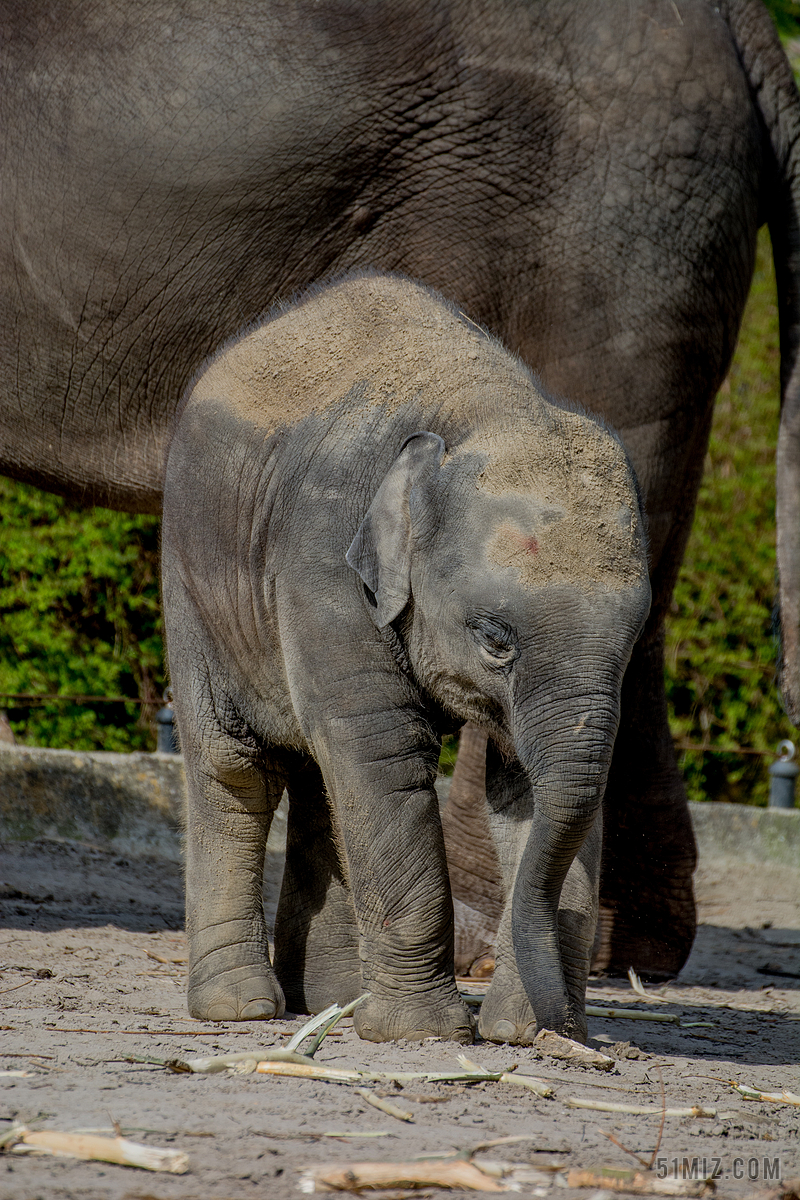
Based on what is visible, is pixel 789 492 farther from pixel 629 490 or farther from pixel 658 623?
pixel 629 490

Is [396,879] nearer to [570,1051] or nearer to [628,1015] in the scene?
[570,1051]

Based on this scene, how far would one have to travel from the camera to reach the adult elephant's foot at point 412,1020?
131 inches

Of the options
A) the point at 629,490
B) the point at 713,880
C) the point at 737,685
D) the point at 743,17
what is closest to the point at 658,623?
the point at 629,490

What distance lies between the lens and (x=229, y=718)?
3857mm

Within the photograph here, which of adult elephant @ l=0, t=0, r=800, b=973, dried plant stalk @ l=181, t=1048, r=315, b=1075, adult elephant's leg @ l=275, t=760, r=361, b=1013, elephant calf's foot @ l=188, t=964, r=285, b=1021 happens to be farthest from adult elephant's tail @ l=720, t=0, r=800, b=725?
dried plant stalk @ l=181, t=1048, r=315, b=1075

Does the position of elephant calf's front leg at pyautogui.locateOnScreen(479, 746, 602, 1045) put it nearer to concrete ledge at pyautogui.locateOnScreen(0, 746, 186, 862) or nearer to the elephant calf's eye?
the elephant calf's eye

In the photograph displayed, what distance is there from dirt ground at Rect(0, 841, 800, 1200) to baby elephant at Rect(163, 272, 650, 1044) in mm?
246

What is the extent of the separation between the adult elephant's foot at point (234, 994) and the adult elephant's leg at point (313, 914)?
0.20 metres

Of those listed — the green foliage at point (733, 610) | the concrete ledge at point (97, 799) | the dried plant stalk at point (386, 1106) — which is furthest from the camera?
the green foliage at point (733, 610)

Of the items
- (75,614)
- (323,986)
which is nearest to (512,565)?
(323,986)

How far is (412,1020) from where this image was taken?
10.9 ft

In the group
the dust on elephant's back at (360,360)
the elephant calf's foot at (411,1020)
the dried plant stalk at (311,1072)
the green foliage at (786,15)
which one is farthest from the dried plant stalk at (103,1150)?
the green foliage at (786,15)

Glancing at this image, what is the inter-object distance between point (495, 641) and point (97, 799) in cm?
419

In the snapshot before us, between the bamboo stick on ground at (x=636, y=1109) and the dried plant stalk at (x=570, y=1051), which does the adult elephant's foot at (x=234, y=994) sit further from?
the bamboo stick on ground at (x=636, y=1109)
